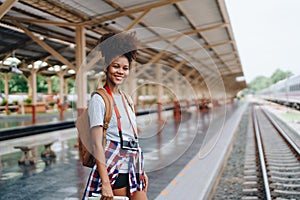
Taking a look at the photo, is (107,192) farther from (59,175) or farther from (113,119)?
(59,175)

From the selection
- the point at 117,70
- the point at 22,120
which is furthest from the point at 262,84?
the point at 117,70

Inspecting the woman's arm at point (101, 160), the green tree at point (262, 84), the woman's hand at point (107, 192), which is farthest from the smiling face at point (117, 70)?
the green tree at point (262, 84)

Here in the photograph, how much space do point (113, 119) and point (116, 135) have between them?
87mm

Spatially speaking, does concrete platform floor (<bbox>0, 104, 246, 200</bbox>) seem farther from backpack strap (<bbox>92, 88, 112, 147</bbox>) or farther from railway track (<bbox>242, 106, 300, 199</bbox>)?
backpack strap (<bbox>92, 88, 112, 147</bbox>)

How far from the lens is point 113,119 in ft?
5.02

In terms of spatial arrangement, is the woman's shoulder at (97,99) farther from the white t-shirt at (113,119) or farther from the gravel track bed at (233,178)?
the gravel track bed at (233,178)

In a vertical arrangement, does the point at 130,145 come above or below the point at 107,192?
above

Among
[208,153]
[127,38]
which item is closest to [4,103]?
[208,153]

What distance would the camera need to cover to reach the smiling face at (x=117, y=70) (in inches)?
63.3

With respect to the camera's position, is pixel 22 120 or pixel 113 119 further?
pixel 22 120

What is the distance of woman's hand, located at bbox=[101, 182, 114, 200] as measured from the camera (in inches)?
61.3

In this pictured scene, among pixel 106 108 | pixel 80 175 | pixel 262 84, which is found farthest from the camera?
pixel 262 84

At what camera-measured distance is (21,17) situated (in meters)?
7.18

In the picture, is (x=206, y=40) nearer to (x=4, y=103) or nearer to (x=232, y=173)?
Answer: (x=232, y=173)
